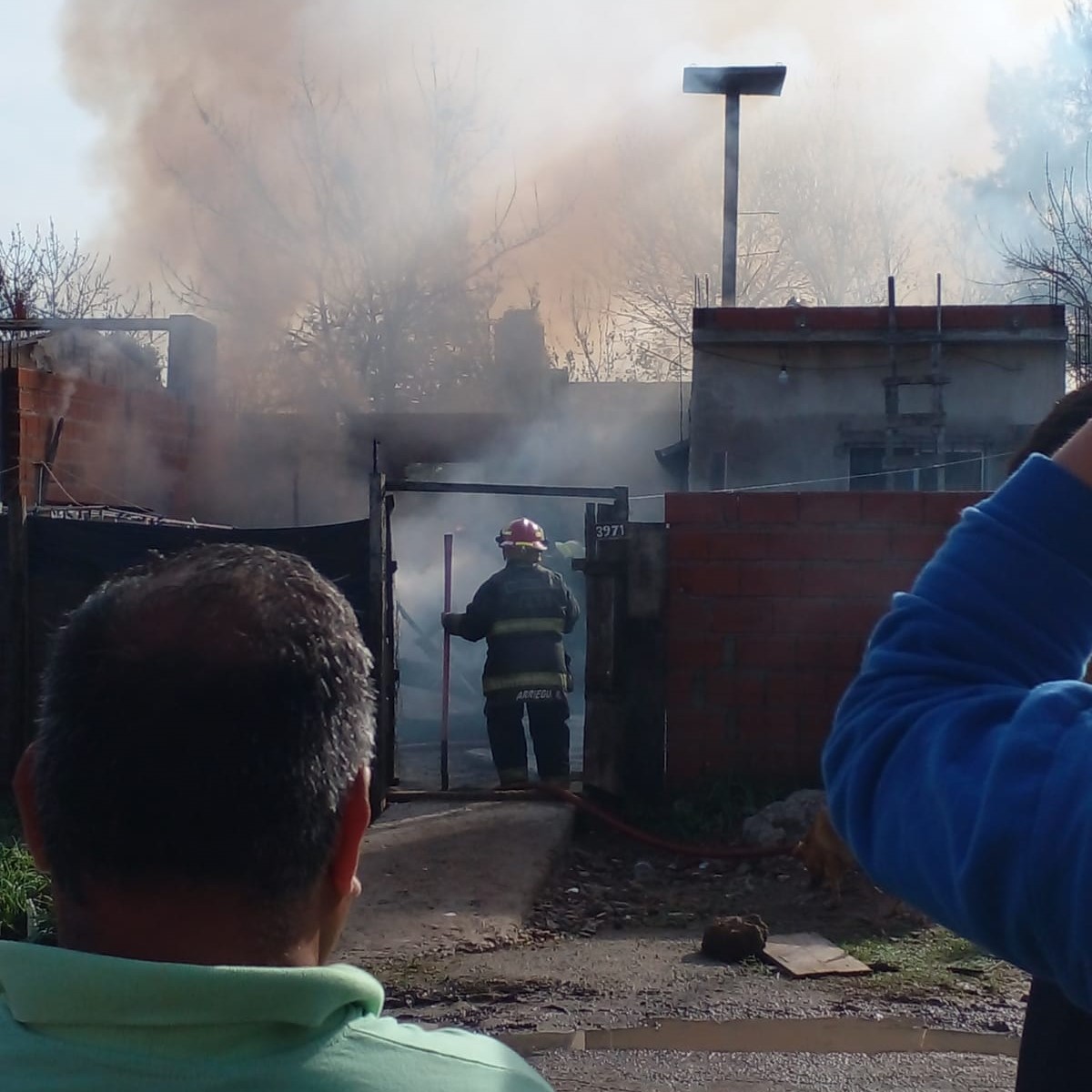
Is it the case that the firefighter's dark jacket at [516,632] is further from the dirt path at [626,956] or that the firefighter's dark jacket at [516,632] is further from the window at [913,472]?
the window at [913,472]

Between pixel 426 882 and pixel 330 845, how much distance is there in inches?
195

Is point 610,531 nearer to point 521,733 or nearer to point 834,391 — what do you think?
point 521,733

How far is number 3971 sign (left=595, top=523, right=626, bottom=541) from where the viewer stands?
7516mm

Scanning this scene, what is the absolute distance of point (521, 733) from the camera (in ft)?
26.8

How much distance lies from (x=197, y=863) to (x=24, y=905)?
4.70m

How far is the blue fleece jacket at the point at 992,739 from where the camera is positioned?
0.83m

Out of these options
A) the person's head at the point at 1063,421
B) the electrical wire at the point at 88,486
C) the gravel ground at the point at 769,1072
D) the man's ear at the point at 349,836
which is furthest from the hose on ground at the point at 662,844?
the electrical wire at the point at 88,486

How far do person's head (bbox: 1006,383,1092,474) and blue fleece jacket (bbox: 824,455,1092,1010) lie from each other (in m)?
0.40

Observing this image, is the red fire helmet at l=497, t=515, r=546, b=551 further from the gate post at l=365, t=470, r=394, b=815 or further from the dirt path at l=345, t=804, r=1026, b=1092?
the dirt path at l=345, t=804, r=1026, b=1092

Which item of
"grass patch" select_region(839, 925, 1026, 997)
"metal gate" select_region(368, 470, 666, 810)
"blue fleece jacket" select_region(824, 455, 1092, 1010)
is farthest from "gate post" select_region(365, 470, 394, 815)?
"blue fleece jacket" select_region(824, 455, 1092, 1010)

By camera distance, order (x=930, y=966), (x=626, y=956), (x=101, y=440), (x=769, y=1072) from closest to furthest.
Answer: (x=769, y=1072)
(x=930, y=966)
(x=626, y=956)
(x=101, y=440)

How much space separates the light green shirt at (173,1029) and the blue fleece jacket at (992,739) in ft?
1.42

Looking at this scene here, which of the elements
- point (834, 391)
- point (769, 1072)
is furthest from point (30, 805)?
point (834, 391)

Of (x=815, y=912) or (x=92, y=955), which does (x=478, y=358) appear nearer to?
(x=815, y=912)
